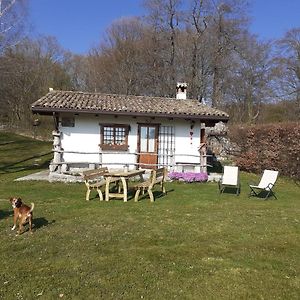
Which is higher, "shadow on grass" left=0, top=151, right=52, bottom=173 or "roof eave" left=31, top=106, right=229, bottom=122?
"roof eave" left=31, top=106, right=229, bottom=122

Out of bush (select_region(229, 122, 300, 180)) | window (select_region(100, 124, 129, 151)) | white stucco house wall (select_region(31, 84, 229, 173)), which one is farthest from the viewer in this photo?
window (select_region(100, 124, 129, 151))

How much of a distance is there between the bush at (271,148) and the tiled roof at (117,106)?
8.69ft

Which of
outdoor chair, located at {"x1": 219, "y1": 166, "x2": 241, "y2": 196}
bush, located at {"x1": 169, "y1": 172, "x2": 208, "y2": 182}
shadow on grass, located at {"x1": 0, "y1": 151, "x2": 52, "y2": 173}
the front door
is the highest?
the front door

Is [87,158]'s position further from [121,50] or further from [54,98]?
[121,50]

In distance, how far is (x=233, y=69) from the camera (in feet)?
114

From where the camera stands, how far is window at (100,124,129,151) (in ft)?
48.5

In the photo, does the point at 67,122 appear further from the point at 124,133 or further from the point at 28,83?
the point at 28,83

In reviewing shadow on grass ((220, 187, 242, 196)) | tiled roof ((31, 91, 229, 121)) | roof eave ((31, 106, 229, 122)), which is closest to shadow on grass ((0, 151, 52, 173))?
tiled roof ((31, 91, 229, 121))

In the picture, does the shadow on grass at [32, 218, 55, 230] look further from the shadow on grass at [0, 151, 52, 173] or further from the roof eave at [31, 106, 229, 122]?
the shadow on grass at [0, 151, 52, 173]

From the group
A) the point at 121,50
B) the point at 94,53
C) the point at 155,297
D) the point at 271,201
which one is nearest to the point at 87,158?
the point at 271,201

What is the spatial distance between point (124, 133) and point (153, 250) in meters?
9.81

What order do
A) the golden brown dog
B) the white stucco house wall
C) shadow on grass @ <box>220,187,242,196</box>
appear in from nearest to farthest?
the golden brown dog, shadow on grass @ <box>220,187,242,196</box>, the white stucco house wall

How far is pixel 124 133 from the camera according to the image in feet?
49.3

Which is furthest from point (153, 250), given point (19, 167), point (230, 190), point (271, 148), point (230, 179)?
point (19, 167)
